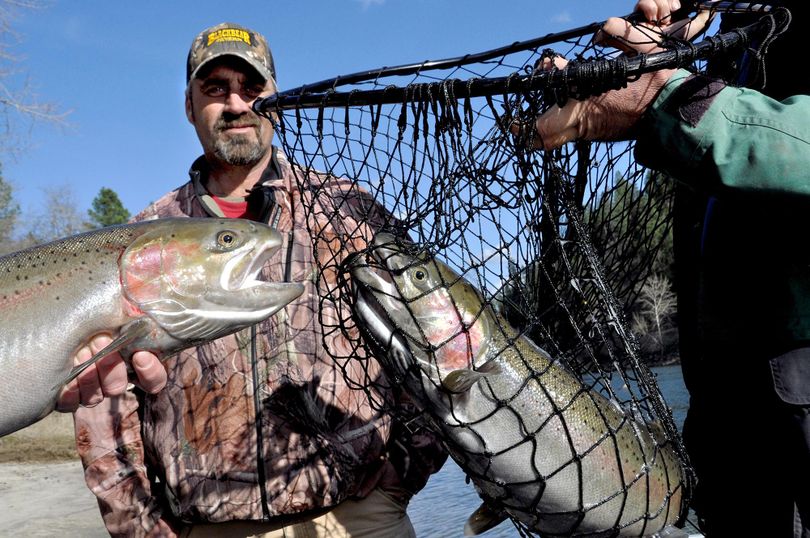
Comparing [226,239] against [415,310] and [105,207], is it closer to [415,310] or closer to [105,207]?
[415,310]

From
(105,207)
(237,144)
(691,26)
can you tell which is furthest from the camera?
(105,207)

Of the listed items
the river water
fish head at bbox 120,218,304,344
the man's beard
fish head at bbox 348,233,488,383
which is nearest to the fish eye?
fish head at bbox 120,218,304,344

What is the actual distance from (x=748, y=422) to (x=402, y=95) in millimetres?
1471

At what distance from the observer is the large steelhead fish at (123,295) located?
98.8 inches

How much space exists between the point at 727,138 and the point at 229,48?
8.43ft

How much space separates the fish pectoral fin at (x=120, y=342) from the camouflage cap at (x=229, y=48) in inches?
60.7

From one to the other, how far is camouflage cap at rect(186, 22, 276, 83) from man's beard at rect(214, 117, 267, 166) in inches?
12.4

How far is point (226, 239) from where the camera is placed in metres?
2.83

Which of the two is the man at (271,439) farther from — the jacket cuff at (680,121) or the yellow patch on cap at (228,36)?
the jacket cuff at (680,121)

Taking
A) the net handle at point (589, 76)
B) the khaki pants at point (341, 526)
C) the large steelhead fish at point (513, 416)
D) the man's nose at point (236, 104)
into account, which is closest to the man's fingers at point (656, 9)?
the net handle at point (589, 76)

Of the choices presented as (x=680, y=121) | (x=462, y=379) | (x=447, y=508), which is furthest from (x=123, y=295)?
(x=447, y=508)

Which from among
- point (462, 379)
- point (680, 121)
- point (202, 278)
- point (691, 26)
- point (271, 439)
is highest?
point (691, 26)

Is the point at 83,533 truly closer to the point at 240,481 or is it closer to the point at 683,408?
the point at 240,481

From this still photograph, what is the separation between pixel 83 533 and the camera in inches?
310
